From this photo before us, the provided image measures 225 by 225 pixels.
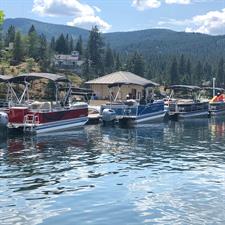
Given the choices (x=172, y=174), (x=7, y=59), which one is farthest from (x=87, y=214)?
(x=7, y=59)

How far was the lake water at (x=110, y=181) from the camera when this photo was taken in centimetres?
1420

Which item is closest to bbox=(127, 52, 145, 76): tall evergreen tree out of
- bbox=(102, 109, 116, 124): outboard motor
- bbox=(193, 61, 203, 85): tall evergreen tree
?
bbox=(193, 61, 203, 85): tall evergreen tree

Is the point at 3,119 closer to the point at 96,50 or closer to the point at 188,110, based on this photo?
the point at 188,110

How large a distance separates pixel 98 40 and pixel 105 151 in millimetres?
100559

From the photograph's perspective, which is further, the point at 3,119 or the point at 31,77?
the point at 31,77

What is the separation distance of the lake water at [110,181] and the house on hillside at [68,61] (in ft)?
350

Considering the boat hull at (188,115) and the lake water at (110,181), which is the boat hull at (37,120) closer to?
the lake water at (110,181)

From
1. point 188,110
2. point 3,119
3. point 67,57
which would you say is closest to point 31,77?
point 3,119

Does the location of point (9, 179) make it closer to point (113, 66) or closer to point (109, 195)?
point (109, 195)

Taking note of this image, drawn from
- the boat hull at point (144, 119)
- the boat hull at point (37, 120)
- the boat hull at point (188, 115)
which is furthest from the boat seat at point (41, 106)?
the boat hull at point (188, 115)

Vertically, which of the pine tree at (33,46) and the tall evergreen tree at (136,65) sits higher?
the pine tree at (33,46)

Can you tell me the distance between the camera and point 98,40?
126m

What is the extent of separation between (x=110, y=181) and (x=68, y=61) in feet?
421

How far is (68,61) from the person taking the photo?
146 meters
